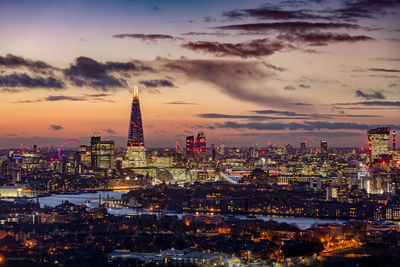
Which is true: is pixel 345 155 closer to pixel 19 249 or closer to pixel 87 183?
pixel 87 183

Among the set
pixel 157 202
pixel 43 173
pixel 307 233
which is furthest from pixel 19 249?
pixel 43 173

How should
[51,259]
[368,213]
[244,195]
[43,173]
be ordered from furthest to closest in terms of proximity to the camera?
1. [43,173]
2. [244,195]
3. [368,213]
4. [51,259]

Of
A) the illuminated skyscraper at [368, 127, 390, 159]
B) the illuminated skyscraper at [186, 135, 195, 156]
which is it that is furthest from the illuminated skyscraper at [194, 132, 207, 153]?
the illuminated skyscraper at [368, 127, 390, 159]

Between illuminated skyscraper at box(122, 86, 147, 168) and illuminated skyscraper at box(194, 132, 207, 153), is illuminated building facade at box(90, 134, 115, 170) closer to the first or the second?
illuminated skyscraper at box(122, 86, 147, 168)

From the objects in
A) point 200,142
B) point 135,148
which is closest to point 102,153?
point 135,148

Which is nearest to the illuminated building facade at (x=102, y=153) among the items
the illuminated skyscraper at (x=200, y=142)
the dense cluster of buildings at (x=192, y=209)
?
the dense cluster of buildings at (x=192, y=209)

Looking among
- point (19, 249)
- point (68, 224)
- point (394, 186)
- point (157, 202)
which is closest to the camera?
point (19, 249)

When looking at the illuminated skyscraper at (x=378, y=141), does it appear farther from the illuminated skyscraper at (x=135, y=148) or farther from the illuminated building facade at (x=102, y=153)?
the illuminated building facade at (x=102, y=153)
